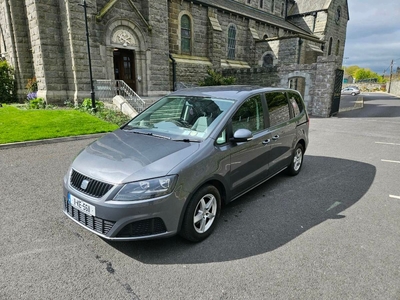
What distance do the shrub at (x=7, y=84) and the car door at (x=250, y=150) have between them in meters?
16.1

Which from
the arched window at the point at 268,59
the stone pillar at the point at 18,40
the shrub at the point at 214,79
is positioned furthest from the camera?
the arched window at the point at 268,59

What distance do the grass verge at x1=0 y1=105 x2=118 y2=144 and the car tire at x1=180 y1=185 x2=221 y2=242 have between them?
22.0 feet

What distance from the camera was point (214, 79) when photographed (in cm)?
1903

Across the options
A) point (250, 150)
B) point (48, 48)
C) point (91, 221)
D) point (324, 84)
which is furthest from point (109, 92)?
point (324, 84)

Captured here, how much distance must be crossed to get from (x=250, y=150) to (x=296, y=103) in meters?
2.27

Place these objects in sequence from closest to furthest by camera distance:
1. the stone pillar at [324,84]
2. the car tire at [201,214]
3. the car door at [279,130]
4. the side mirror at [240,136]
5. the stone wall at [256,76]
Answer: the car tire at [201,214]
the side mirror at [240,136]
the car door at [279,130]
the stone pillar at [324,84]
the stone wall at [256,76]

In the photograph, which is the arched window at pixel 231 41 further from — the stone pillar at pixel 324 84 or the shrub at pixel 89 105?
the shrub at pixel 89 105

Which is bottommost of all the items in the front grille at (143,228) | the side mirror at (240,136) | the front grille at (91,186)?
the front grille at (143,228)

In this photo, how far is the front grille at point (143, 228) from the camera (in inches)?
98.5

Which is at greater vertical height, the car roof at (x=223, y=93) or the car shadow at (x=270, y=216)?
the car roof at (x=223, y=93)

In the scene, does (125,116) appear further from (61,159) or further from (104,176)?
(104,176)

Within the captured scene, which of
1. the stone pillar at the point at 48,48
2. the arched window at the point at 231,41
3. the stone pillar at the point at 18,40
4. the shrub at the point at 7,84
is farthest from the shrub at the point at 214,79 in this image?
the shrub at the point at 7,84

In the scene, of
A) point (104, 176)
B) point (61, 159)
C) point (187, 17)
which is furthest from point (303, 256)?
point (187, 17)

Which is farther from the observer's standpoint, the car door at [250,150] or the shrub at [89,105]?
the shrub at [89,105]
